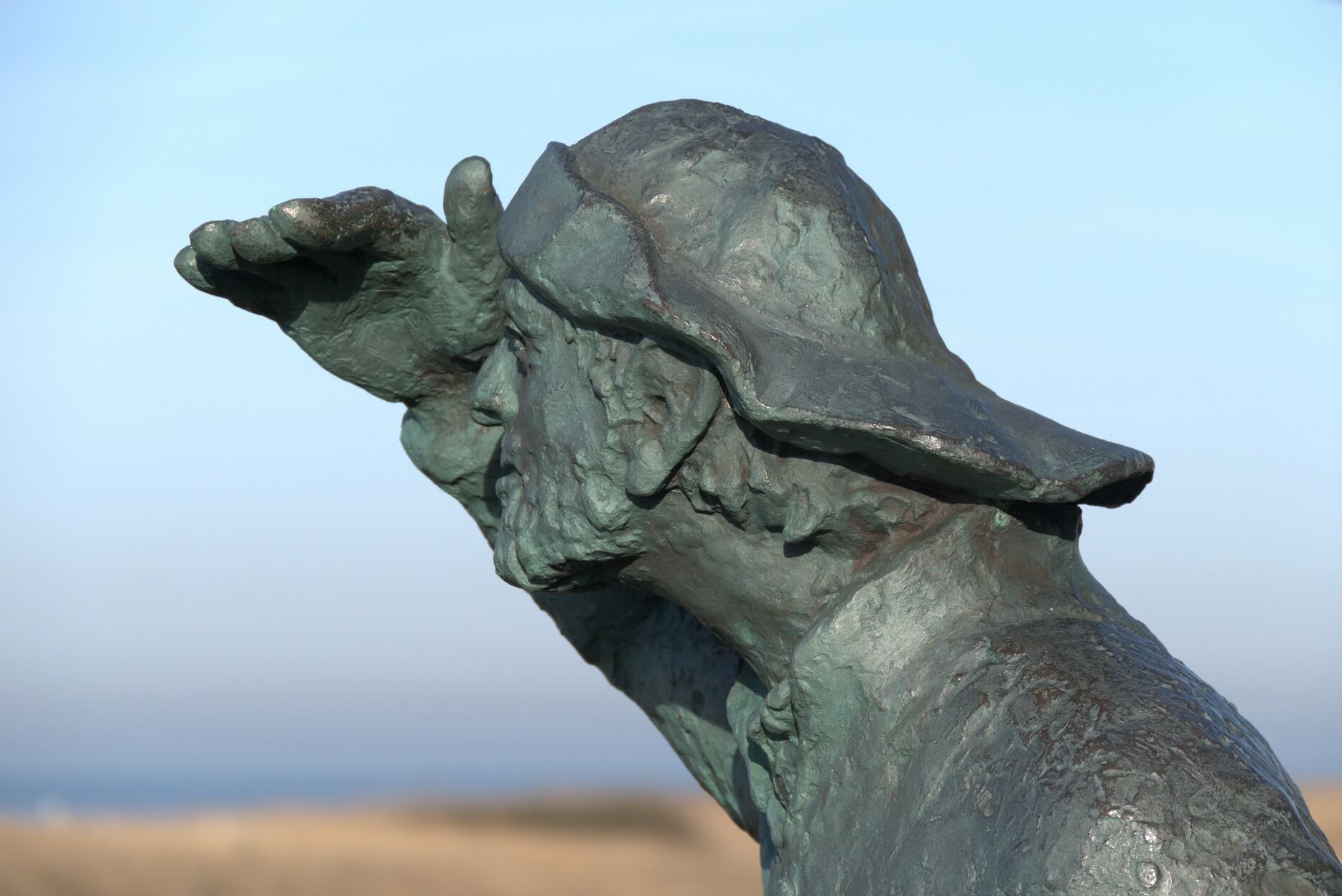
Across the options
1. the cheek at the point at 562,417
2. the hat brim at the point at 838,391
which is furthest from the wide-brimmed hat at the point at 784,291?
the cheek at the point at 562,417

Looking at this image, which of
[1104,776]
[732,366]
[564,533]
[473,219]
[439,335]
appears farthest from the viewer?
[439,335]

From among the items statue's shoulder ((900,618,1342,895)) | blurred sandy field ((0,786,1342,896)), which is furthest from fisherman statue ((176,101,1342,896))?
blurred sandy field ((0,786,1342,896))

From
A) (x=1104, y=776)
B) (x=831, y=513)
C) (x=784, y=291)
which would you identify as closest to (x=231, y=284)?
(x=784, y=291)

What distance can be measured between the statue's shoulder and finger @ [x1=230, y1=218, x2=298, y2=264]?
1.33 meters

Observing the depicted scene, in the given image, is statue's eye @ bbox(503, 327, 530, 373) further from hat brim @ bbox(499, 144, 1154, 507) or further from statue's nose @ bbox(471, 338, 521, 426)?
hat brim @ bbox(499, 144, 1154, 507)

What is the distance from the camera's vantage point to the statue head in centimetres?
221

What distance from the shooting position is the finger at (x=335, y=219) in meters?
2.53

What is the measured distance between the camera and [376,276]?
9.55 feet

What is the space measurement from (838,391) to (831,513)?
23cm

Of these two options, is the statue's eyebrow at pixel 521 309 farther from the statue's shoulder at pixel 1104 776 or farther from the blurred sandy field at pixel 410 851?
the blurred sandy field at pixel 410 851

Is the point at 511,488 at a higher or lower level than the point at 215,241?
lower

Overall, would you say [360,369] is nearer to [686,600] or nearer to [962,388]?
[686,600]

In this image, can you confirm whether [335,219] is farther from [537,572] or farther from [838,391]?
[838,391]

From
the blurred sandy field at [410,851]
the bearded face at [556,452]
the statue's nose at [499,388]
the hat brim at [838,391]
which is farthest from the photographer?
the blurred sandy field at [410,851]
